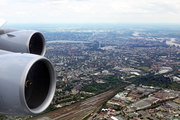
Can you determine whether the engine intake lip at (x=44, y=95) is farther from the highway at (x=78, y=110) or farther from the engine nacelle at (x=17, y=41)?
the highway at (x=78, y=110)

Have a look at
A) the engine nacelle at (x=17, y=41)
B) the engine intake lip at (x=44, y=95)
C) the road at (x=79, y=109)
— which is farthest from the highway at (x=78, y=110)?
the engine intake lip at (x=44, y=95)

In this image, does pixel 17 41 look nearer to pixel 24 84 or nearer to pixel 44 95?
pixel 44 95

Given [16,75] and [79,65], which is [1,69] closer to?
[16,75]

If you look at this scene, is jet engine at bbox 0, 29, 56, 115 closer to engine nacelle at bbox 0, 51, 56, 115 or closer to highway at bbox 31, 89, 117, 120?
engine nacelle at bbox 0, 51, 56, 115

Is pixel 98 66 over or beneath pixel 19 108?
beneath

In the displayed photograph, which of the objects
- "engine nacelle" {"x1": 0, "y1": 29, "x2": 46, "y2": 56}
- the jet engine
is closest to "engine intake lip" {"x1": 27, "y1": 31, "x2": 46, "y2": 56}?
"engine nacelle" {"x1": 0, "y1": 29, "x2": 46, "y2": 56}

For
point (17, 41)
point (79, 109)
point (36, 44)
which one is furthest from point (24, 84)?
point (79, 109)

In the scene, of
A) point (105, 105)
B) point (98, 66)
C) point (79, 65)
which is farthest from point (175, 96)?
point (79, 65)
